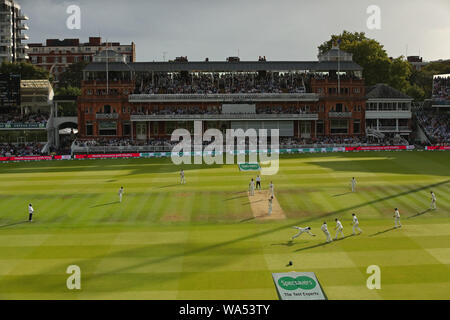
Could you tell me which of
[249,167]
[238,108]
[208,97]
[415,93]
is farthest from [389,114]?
[249,167]

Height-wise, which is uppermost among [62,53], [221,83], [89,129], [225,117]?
[62,53]

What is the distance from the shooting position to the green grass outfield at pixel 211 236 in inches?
818

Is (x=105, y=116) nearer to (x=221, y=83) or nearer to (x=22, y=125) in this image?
(x=22, y=125)

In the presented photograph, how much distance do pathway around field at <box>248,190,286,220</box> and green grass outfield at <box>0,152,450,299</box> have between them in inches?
23.3

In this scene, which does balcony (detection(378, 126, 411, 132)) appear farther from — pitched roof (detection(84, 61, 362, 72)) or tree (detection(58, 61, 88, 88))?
tree (detection(58, 61, 88, 88))

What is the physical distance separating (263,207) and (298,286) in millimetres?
15424

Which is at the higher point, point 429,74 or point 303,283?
point 429,74

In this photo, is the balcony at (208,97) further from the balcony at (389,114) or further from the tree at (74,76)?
the tree at (74,76)

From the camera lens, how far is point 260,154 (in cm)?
6600

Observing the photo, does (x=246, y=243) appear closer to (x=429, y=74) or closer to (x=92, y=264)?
(x=92, y=264)

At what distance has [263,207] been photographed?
1409 inches

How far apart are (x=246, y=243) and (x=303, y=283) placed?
666 cm

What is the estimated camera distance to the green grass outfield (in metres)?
20.8

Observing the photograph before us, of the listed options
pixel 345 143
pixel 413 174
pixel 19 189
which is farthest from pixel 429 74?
pixel 19 189
